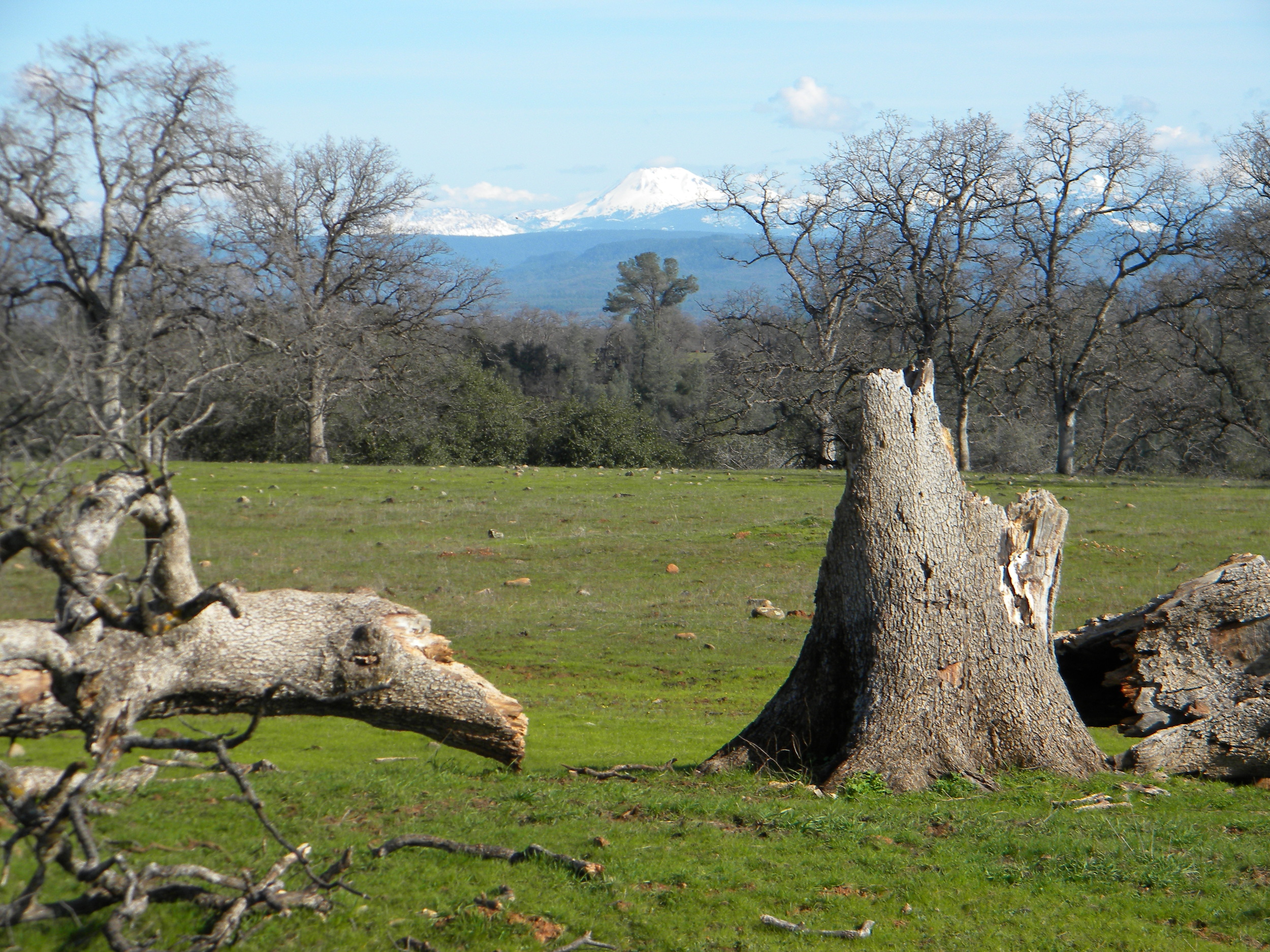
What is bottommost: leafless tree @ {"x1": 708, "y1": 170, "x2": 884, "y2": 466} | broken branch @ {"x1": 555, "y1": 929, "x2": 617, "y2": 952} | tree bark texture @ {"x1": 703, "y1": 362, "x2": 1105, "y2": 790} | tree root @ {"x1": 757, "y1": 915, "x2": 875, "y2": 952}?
tree root @ {"x1": 757, "y1": 915, "x2": 875, "y2": 952}

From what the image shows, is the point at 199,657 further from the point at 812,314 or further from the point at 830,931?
the point at 812,314

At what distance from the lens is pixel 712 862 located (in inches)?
269

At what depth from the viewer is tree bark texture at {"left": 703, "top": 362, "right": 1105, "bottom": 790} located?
9023 millimetres

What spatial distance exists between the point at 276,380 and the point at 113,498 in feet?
106

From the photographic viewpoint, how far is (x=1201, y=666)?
11.3 metres

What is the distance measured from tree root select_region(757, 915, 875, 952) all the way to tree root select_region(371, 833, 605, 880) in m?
1.25

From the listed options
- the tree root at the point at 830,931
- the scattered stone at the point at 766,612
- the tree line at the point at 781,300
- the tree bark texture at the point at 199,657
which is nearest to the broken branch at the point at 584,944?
the tree root at the point at 830,931

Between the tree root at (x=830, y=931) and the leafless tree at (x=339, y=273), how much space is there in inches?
1442

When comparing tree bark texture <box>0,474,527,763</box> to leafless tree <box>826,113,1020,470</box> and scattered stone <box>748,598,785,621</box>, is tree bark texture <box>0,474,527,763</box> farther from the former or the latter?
leafless tree <box>826,113,1020,470</box>

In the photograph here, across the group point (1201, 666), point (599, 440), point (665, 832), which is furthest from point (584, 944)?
point (599, 440)

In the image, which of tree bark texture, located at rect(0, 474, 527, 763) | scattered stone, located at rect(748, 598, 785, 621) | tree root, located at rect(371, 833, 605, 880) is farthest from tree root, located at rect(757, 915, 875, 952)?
scattered stone, located at rect(748, 598, 785, 621)

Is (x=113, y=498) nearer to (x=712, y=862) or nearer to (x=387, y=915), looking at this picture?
(x=387, y=915)

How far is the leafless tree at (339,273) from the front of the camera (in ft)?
135

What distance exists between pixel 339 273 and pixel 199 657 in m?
41.2
